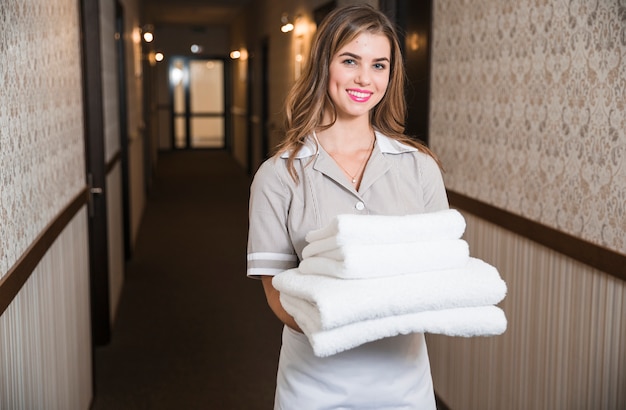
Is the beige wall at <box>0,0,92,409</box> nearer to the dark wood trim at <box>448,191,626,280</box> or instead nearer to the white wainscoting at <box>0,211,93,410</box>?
the white wainscoting at <box>0,211,93,410</box>

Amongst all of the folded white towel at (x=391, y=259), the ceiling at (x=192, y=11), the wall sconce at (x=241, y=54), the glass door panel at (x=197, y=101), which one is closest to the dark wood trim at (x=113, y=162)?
the folded white towel at (x=391, y=259)

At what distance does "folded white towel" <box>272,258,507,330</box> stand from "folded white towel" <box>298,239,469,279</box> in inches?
0.5

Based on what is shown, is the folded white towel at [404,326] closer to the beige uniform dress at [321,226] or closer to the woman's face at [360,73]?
the beige uniform dress at [321,226]

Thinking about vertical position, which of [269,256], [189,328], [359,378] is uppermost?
[269,256]

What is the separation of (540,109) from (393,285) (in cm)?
135

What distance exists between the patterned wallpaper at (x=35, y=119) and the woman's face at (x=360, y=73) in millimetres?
803

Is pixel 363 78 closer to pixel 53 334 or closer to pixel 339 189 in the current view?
pixel 339 189

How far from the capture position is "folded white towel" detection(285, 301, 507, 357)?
52.1 inches

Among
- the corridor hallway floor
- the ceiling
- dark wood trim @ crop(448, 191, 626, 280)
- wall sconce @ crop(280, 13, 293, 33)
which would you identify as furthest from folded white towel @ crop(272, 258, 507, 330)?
the ceiling

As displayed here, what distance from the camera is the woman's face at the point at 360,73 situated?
5.47 ft

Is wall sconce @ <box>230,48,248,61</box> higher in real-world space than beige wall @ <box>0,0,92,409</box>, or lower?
higher

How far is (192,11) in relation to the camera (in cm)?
1452

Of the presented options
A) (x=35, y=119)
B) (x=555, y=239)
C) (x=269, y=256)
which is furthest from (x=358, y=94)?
(x=35, y=119)

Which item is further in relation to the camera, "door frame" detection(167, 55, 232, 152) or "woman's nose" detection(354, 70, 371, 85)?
"door frame" detection(167, 55, 232, 152)
